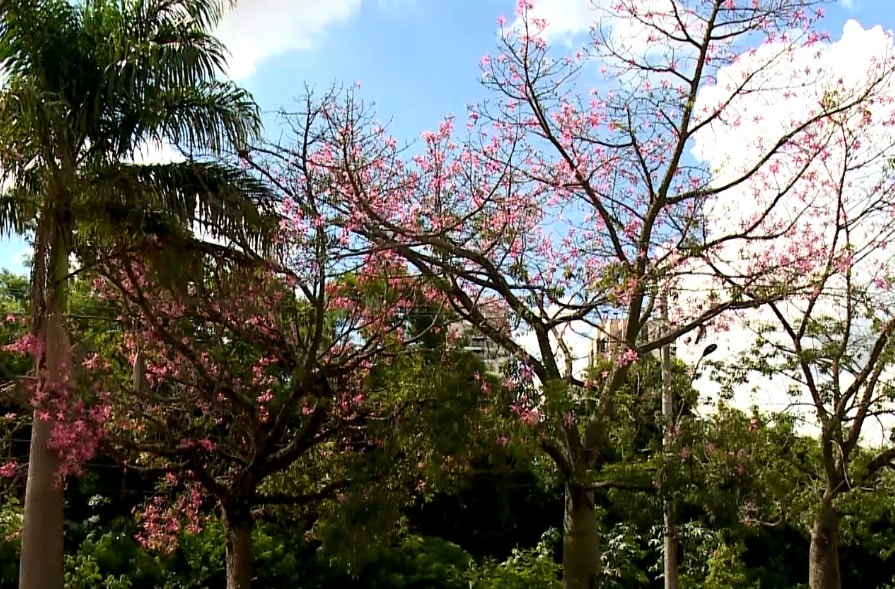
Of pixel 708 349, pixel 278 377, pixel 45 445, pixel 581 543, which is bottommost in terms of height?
pixel 581 543

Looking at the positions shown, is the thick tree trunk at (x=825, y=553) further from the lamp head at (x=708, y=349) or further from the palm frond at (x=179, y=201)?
the palm frond at (x=179, y=201)

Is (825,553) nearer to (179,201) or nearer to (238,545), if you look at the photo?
(238,545)

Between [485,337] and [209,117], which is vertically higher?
[209,117]

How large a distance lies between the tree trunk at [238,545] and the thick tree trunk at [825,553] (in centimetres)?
637

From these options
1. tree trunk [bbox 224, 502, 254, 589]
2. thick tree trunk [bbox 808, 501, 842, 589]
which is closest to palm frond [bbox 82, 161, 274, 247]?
tree trunk [bbox 224, 502, 254, 589]

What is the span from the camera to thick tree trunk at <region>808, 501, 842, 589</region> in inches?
440

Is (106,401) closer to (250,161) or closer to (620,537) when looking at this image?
(250,161)

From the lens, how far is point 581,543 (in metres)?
9.18

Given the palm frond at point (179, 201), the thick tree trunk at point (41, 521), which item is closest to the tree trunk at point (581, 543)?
A: the palm frond at point (179, 201)

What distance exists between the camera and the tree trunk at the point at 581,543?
359 inches

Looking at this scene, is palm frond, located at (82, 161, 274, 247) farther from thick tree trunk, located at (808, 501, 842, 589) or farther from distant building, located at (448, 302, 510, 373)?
thick tree trunk, located at (808, 501, 842, 589)

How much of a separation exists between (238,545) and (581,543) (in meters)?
3.27

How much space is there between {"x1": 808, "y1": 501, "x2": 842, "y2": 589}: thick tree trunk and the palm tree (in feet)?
24.5

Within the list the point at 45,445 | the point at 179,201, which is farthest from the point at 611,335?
the point at 45,445
